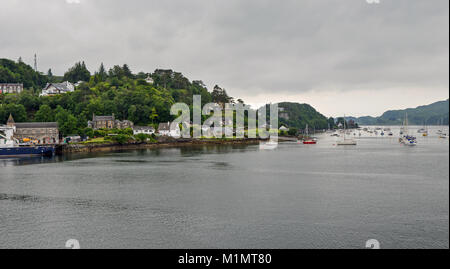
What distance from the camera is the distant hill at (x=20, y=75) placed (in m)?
98.9

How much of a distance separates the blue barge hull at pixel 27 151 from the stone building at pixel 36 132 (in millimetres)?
8283

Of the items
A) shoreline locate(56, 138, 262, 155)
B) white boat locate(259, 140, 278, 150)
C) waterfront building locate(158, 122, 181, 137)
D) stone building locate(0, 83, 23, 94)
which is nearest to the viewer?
shoreline locate(56, 138, 262, 155)

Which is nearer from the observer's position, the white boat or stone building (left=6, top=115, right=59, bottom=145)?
stone building (left=6, top=115, right=59, bottom=145)

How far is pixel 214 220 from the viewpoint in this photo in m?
18.7

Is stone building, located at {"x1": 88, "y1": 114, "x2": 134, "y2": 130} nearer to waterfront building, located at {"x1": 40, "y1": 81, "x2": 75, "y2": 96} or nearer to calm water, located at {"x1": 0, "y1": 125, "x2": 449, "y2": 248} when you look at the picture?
waterfront building, located at {"x1": 40, "y1": 81, "x2": 75, "y2": 96}

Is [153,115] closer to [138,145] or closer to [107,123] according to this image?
[107,123]

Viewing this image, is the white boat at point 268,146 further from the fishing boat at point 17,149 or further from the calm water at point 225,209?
the fishing boat at point 17,149

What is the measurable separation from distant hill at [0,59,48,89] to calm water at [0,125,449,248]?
3051 inches

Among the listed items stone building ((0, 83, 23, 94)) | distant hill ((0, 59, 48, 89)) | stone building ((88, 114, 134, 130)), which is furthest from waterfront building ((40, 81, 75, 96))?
stone building ((88, 114, 134, 130))

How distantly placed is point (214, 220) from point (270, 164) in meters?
25.9

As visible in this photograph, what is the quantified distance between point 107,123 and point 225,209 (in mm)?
63533

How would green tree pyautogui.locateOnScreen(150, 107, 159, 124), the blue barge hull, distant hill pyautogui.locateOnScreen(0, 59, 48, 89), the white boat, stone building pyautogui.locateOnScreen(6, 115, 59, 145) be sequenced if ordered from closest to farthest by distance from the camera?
the blue barge hull → stone building pyautogui.locateOnScreen(6, 115, 59, 145) → the white boat → green tree pyautogui.locateOnScreen(150, 107, 159, 124) → distant hill pyautogui.locateOnScreen(0, 59, 48, 89)

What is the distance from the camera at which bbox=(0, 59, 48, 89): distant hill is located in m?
98.9
